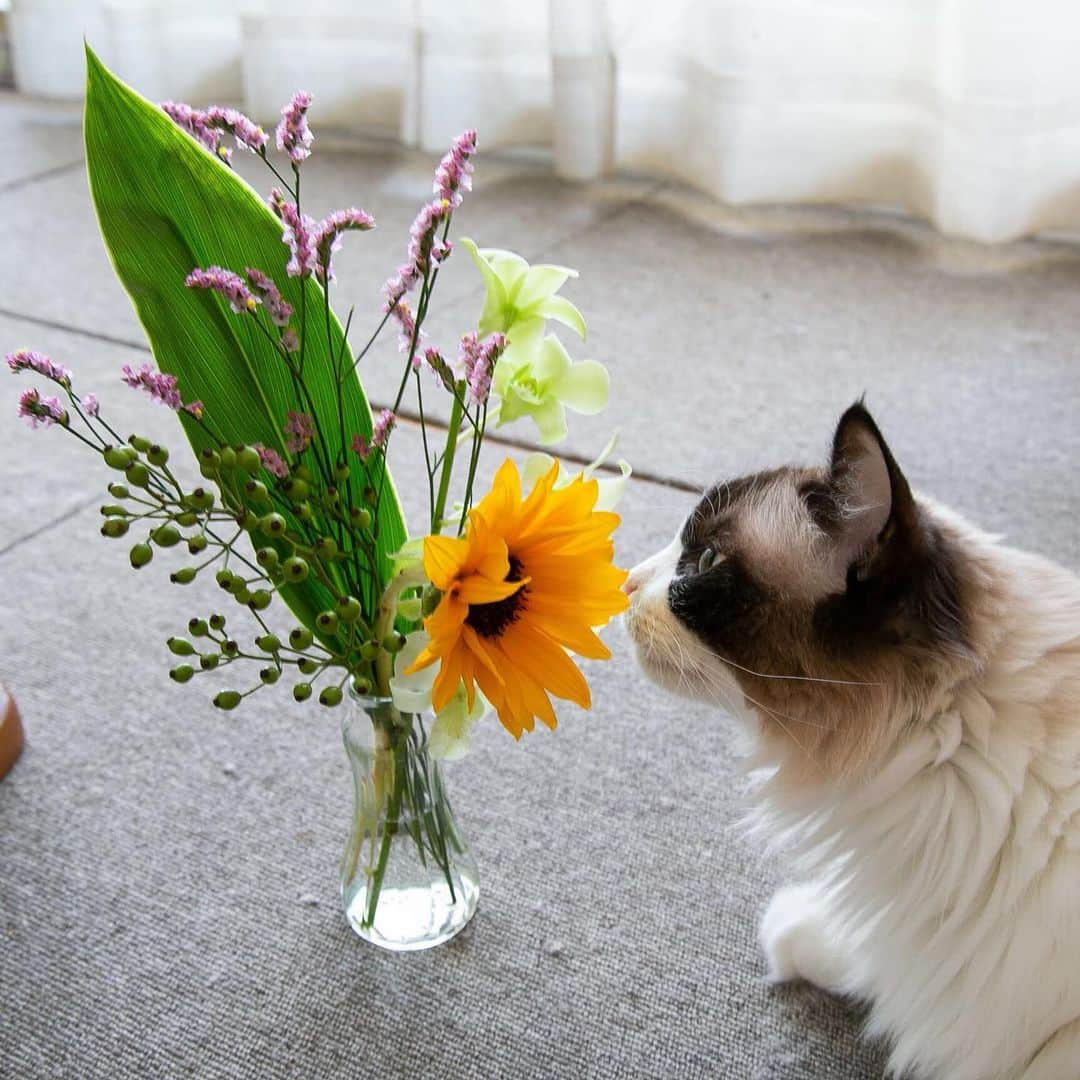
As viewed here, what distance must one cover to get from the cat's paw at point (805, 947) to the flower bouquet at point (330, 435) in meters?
0.35

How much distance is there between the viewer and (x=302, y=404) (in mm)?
744

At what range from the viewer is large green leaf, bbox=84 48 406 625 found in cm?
71

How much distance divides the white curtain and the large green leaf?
1.43m

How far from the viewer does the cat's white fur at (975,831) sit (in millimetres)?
771

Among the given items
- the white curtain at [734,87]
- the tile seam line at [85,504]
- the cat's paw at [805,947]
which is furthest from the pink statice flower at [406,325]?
the white curtain at [734,87]

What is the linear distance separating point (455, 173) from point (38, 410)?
0.81 feet

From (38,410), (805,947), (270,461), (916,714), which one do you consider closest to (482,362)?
(270,461)

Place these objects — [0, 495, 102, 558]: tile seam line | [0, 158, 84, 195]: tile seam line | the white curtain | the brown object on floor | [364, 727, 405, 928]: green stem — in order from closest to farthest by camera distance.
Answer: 1. [364, 727, 405, 928]: green stem
2. the brown object on floor
3. [0, 495, 102, 558]: tile seam line
4. the white curtain
5. [0, 158, 84, 195]: tile seam line

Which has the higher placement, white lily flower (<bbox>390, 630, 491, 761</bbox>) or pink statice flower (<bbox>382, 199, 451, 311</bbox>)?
pink statice flower (<bbox>382, 199, 451, 311</bbox>)

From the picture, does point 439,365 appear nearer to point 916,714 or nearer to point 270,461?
point 270,461

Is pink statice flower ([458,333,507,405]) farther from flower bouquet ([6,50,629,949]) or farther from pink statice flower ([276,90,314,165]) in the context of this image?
pink statice flower ([276,90,314,165])

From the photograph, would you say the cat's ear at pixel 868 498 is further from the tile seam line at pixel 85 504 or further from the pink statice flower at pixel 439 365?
the tile seam line at pixel 85 504

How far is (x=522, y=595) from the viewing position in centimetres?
67

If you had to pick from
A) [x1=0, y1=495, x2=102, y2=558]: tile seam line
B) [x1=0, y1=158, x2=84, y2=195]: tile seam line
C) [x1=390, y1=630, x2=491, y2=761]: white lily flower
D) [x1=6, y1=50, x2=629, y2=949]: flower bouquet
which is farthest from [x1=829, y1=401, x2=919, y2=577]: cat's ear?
[x1=0, y1=158, x2=84, y2=195]: tile seam line
